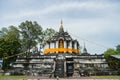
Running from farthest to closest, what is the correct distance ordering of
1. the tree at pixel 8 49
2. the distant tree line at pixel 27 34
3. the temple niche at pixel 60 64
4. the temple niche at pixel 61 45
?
the distant tree line at pixel 27 34 < the temple niche at pixel 61 45 < the tree at pixel 8 49 < the temple niche at pixel 60 64

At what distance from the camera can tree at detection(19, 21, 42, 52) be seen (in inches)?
2258

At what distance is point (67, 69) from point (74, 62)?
210 centimetres

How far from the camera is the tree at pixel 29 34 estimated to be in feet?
188

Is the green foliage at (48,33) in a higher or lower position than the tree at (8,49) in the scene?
higher

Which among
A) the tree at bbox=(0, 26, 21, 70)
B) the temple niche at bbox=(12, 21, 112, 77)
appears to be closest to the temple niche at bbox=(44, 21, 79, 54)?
the temple niche at bbox=(12, 21, 112, 77)

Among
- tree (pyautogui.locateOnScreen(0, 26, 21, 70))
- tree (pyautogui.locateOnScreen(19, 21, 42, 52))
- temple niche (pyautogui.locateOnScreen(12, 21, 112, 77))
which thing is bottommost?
temple niche (pyautogui.locateOnScreen(12, 21, 112, 77))

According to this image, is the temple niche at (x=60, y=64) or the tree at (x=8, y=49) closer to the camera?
the temple niche at (x=60, y=64)

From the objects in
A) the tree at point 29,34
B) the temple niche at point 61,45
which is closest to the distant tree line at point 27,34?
the tree at point 29,34

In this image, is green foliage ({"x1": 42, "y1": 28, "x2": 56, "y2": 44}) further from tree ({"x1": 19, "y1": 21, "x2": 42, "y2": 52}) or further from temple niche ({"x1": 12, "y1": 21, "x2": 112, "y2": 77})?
temple niche ({"x1": 12, "y1": 21, "x2": 112, "y2": 77})

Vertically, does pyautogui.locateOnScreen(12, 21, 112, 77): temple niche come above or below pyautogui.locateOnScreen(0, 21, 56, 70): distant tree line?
below

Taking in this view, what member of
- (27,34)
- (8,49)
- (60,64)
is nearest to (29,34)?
(27,34)

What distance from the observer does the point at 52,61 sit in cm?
4541

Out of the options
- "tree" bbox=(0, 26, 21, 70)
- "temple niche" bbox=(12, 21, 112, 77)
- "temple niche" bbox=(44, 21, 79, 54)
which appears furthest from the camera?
"temple niche" bbox=(44, 21, 79, 54)

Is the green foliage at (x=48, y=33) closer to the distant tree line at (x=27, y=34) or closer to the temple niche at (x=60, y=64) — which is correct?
the distant tree line at (x=27, y=34)
